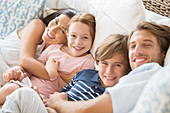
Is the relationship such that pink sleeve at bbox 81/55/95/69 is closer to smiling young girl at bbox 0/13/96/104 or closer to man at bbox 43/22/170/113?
smiling young girl at bbox 0/13/96/104

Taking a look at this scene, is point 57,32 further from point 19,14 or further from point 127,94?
point 127,94

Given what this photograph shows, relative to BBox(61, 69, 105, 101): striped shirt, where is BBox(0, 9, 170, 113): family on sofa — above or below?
above

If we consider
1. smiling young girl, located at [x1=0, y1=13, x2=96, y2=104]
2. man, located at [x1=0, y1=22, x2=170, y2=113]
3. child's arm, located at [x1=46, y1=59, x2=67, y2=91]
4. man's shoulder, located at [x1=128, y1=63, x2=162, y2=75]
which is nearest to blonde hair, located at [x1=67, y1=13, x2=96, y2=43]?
smiling young girl, located at [x1=0, y1=13, x2=96, y2=104]

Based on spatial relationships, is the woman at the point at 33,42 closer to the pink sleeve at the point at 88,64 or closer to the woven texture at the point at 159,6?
the pink sleeve at the point at 88,64

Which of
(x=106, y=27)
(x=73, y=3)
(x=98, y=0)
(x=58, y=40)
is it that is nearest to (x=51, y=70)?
(x=58, y=40)

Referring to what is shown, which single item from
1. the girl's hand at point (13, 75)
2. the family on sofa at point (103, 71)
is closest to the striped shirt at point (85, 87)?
the family on sofa at point (103, 71)

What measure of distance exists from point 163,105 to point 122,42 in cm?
60

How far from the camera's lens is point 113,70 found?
1.21 m

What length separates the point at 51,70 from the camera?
1.51 metres

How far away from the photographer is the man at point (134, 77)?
0.91m

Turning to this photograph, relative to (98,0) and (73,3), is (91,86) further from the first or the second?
(73,3)

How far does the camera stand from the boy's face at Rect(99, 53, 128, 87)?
1.20 meters

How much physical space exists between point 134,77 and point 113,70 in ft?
0.87

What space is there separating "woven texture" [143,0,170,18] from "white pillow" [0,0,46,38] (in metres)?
0.95
